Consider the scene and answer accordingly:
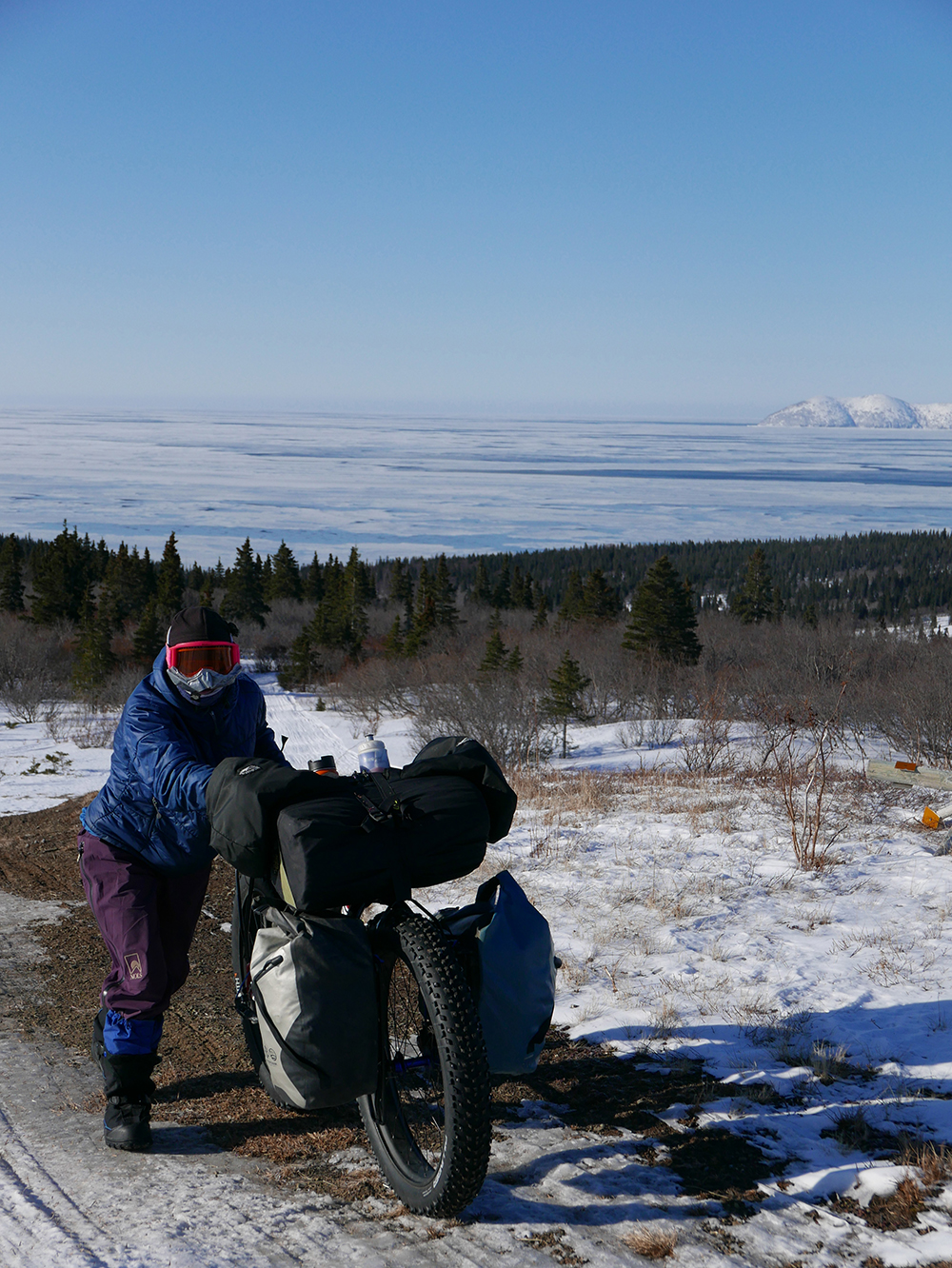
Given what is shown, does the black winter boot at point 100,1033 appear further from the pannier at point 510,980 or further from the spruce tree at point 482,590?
the spruce tree at point 482,590

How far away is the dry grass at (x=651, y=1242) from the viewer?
2844mm

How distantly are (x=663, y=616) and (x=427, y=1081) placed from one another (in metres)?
58.4

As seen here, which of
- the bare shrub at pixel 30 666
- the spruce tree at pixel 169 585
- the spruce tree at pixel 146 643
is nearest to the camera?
the bare shrub at pixel 30 666

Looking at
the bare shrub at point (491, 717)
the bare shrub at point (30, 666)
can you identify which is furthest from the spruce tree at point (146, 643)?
the bare shrub at point (491, 717)

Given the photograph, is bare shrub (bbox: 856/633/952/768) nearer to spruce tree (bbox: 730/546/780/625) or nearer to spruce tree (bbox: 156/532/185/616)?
spruce tree (bbox: 730/546/780/625)

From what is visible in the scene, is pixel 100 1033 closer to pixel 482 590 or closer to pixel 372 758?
pixel 372 758

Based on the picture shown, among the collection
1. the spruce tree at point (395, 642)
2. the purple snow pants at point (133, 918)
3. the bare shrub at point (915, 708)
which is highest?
the purple snow pants at point (133, 918)

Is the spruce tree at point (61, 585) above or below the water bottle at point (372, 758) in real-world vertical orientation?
below

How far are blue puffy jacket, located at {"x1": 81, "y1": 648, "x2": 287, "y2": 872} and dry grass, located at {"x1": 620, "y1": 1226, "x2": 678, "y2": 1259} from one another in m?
2.02

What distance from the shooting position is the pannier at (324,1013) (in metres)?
2.86

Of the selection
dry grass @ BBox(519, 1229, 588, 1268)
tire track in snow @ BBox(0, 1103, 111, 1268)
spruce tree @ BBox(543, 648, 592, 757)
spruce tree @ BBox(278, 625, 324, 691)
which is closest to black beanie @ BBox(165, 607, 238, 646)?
tire track in snow @ BBox(0, 1103, 111, 1268)

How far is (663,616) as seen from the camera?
60.2m

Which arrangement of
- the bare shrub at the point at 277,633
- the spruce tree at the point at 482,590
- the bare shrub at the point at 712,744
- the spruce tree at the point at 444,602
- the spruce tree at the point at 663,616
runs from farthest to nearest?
the spruce tree at the point at 482,590, the bare shrub at the point at 277,633, the spruce tree at the point at 444,602, the spruce tree at the point at 663,616, the bare shrub at the point at 712,744

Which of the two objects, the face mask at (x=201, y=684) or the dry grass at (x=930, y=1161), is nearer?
the dry grass at (x=930, y=1161)
